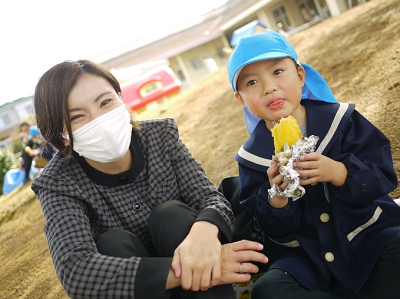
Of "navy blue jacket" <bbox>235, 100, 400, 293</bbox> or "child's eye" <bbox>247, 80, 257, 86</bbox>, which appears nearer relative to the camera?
"navy blue jacket" <bbox>235, 100, 400, 293</bbox>

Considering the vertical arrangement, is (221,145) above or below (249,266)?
below

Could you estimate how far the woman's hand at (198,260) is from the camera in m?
1.56

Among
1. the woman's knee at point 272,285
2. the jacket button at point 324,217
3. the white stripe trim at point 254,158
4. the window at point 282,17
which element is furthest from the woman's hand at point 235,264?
the window at point 282,17

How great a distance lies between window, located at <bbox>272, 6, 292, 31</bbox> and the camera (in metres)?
23.1

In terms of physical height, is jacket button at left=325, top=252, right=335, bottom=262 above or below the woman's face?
below

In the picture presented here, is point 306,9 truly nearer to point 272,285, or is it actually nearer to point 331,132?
point 331,132

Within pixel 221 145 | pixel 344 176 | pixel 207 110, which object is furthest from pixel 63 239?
pixel 207 110

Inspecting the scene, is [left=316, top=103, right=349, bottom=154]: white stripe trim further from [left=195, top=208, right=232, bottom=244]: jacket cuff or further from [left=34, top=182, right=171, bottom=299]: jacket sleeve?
[left=34, top=182, right=171, bottom=299]: jacket sleeve

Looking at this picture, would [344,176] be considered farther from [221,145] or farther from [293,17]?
[293,17]

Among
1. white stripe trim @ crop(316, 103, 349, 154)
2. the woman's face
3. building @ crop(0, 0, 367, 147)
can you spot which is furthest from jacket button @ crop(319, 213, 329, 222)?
building @ crop(0, 0, 367, 147)

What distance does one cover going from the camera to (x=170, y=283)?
1.56m

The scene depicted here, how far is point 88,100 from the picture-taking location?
2012mm

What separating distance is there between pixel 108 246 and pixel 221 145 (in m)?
4.30

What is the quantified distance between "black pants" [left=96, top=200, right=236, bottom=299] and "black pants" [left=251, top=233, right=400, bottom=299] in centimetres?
19
